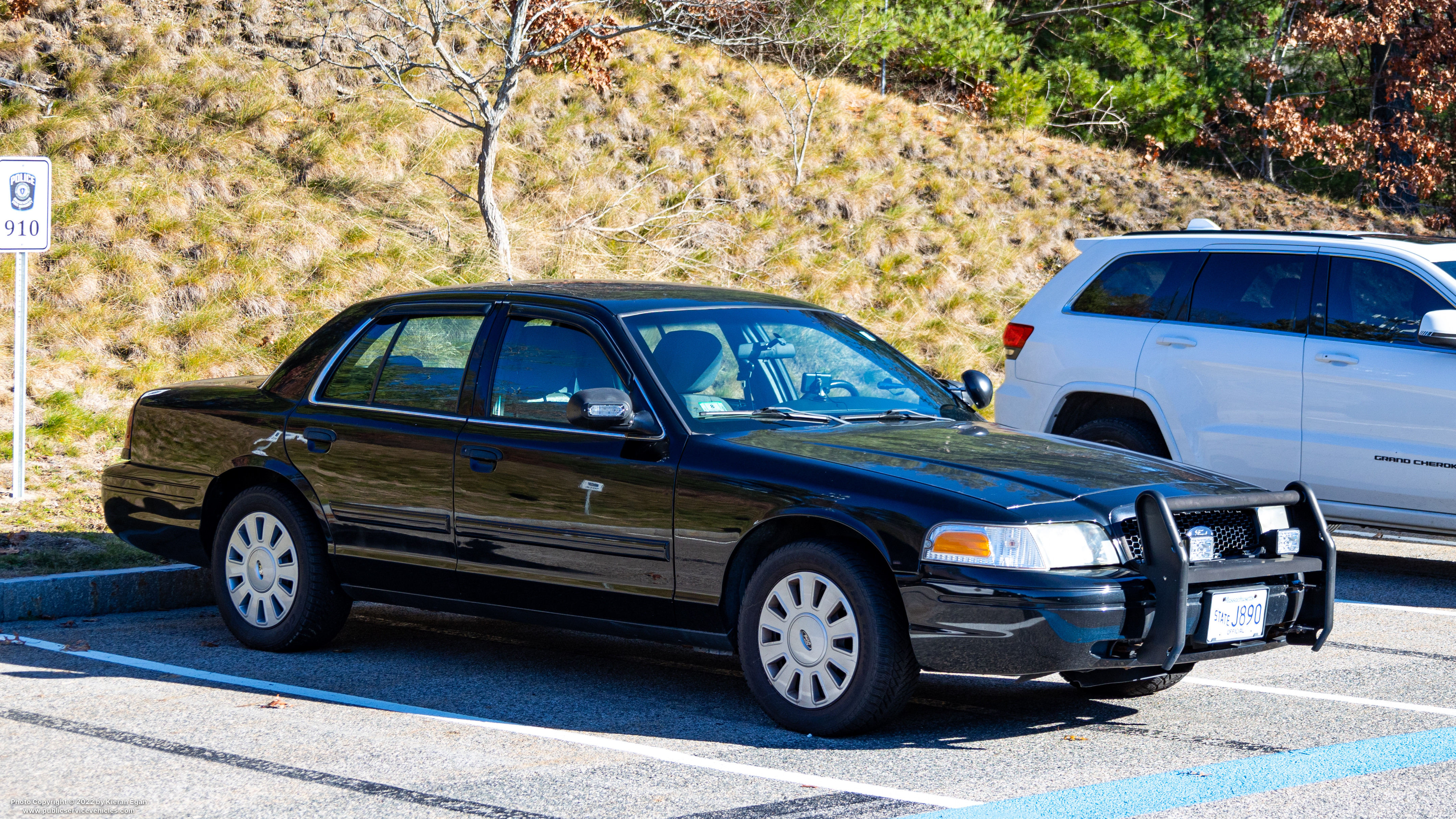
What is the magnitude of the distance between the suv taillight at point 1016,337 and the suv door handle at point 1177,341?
0.94 m

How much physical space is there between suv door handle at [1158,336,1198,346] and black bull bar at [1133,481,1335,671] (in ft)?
10.7

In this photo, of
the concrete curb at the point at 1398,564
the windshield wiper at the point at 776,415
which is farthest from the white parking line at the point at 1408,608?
the windshield wiper at the point at 776,415

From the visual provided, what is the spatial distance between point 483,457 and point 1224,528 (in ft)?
9.39

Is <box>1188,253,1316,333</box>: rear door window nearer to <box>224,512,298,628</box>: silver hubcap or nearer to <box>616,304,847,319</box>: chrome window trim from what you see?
<box>616,304,847,319</box>: chrome window trim

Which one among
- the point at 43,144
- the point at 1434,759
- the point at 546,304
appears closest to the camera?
the point at 1434,759

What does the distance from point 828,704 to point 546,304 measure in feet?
6.95

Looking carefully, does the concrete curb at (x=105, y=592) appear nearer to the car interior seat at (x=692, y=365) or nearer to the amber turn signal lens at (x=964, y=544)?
the car interior seat at (x=692, y=365)

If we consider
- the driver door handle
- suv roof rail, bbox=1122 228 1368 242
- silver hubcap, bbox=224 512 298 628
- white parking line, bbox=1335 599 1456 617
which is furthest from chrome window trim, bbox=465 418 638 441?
suv roof rail, bbox=1122 228 1368 242

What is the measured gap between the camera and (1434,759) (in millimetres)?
4793

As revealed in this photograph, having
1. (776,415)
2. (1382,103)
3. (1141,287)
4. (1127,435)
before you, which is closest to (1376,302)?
(1141,287)

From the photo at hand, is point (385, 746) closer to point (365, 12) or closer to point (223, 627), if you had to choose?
point (223, 627)

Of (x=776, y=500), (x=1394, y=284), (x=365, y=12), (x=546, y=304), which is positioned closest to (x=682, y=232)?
(x=365, y=12)

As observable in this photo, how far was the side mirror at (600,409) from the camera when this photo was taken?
17.7ft

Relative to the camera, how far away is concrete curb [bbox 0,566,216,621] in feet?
24.0
